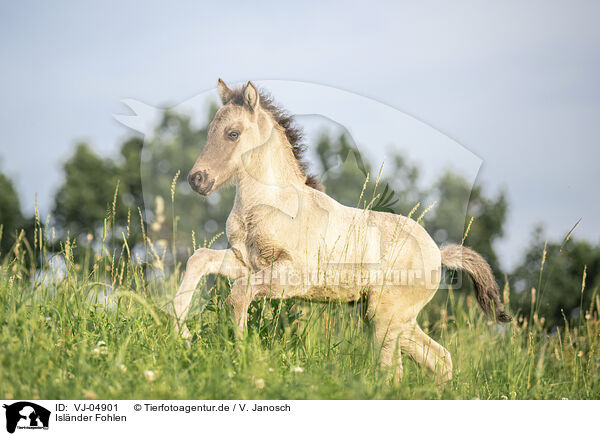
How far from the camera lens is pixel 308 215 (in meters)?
4.38

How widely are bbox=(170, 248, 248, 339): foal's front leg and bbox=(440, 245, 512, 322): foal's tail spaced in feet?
6.61

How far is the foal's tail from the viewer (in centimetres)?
518

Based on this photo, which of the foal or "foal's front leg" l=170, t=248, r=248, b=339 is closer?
"foal's front leg" l=170, t=248, r=248, b=339

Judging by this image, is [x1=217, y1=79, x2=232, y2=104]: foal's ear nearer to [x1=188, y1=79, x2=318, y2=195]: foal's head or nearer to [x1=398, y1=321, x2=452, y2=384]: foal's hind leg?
[x1=188, y1=79, x2=318, y2=195]: foal's head

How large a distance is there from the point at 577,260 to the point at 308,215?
889 inches

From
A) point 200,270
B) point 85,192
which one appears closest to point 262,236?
point 200,270

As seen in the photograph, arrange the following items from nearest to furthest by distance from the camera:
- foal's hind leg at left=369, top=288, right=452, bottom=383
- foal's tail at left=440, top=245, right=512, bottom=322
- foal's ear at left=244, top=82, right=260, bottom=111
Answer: foal's ear at left=244, top=82, right=260, bottom=111
foal's hind leg at left=369, top=288, right=452, bottom=383
foal's tail at left=440, top=245, right=512, bottom=322

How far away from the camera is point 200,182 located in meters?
3.98

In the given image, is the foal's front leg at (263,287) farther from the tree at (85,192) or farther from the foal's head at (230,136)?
the tree at (85,192)

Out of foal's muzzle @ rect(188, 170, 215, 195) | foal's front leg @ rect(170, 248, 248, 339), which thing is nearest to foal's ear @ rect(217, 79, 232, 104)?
foal's muzzle @ rect(188, 170, 215, 195)
